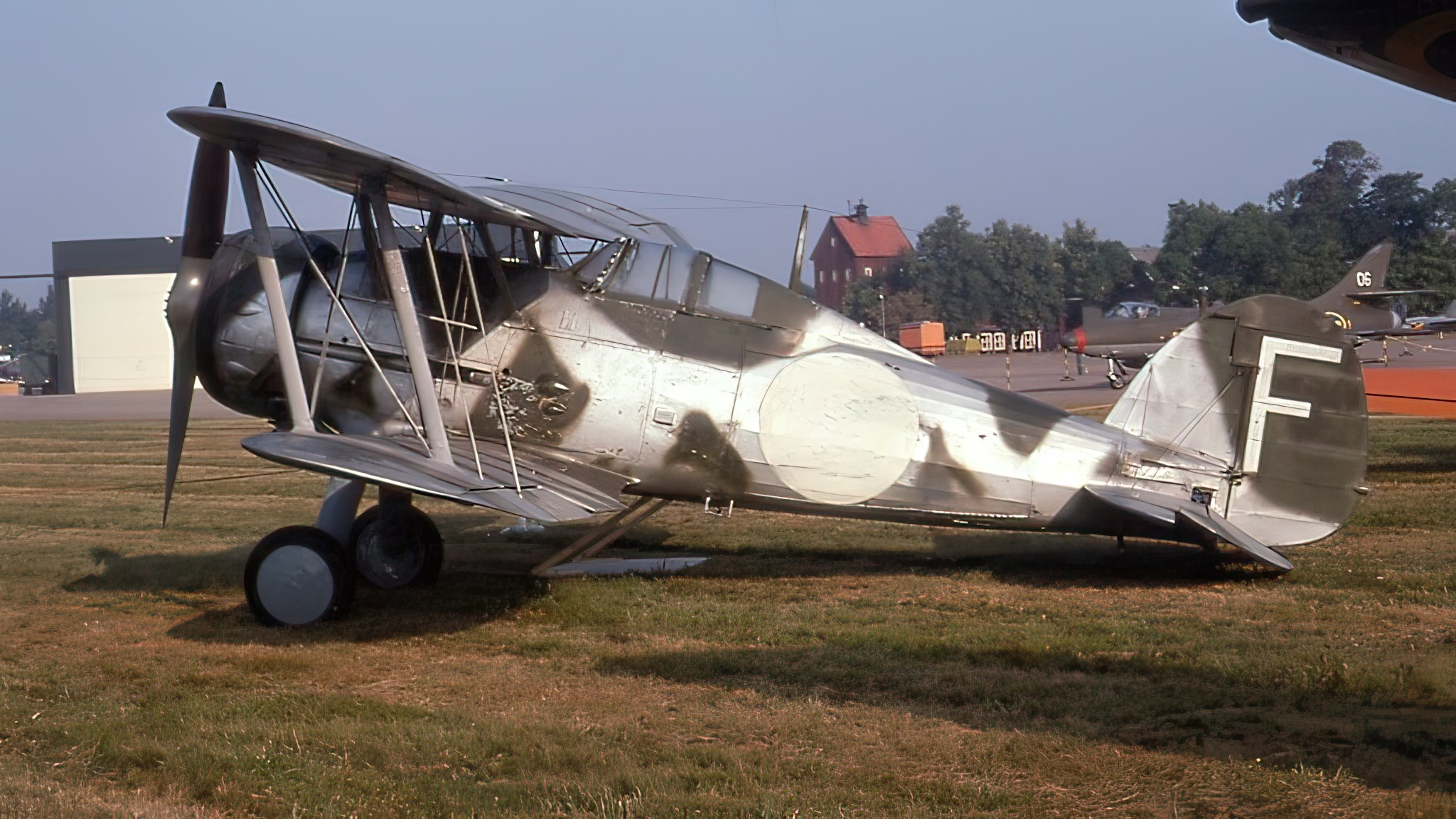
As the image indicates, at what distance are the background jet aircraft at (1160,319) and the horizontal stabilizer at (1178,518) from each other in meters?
18.8

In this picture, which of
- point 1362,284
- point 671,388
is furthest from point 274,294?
point 1362,284

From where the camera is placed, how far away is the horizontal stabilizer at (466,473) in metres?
5.89

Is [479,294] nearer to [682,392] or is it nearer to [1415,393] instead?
[682,392]

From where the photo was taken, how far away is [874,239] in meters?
72.2

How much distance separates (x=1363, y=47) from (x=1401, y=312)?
32989 mm

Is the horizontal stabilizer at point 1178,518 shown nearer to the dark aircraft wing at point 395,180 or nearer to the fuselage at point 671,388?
the fuselage at point 671,388

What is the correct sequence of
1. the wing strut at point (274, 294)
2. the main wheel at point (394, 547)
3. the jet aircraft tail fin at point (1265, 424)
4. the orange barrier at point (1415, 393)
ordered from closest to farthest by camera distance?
the wing strut at point (274, 294), the jet aircraft tail fin at point (1265, 424), the main wheel at point (394, 547), the orange barrier at point (1415, 393)

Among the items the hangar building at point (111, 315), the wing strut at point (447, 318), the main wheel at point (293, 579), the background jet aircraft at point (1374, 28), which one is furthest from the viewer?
the hangar building at point (111, 315)

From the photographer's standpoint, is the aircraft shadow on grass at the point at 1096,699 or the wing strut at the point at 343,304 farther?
the wing strut at the point at 343,304

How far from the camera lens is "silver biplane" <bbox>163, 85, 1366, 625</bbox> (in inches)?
291

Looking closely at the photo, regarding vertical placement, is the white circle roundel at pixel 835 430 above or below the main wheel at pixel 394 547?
above

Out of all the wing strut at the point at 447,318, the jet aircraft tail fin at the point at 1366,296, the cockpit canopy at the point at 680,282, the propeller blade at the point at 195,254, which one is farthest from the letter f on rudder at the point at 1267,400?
the jet aircraft tail fin at the point at 1366,296

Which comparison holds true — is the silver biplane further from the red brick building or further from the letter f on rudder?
the red brick building

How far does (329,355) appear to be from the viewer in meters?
7.42
